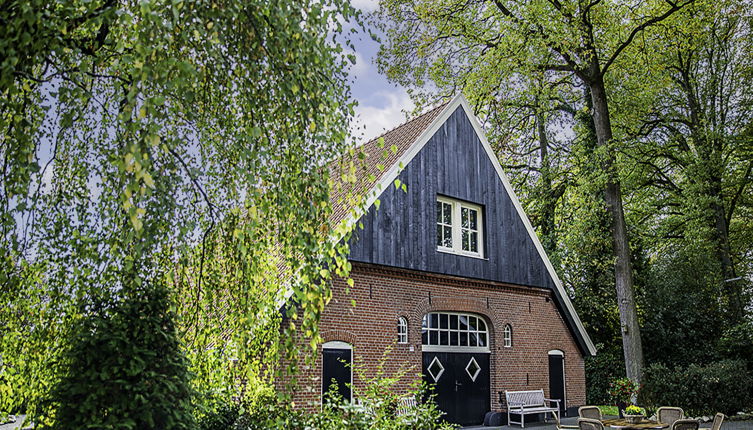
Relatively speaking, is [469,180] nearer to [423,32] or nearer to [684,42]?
[423,32]

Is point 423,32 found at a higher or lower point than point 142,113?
higher

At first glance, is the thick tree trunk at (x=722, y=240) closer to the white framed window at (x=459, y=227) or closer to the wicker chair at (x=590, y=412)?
the white framed window at (x=459, y=227)

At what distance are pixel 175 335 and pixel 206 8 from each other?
2.12m

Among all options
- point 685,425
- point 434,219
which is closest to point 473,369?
point 434,219

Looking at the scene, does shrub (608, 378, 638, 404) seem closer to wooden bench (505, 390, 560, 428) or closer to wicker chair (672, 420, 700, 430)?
wooden bench (505, 390, 560, 428)

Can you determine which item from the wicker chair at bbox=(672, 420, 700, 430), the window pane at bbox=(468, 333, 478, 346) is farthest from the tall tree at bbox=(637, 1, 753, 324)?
the wicker chair at bbox=(672, 420, 700, 430)

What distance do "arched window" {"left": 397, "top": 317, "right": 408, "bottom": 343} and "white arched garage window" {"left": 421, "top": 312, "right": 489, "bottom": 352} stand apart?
52 cm

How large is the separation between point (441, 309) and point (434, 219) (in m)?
1.94

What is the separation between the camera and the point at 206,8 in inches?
137

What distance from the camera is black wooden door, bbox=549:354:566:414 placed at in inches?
637

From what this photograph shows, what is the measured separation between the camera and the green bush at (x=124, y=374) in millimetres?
3865

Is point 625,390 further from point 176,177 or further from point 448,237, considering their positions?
point 176,177

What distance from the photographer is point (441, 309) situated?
45.1 ft

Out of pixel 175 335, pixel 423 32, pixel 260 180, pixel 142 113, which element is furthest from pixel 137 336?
pixel 423 32
